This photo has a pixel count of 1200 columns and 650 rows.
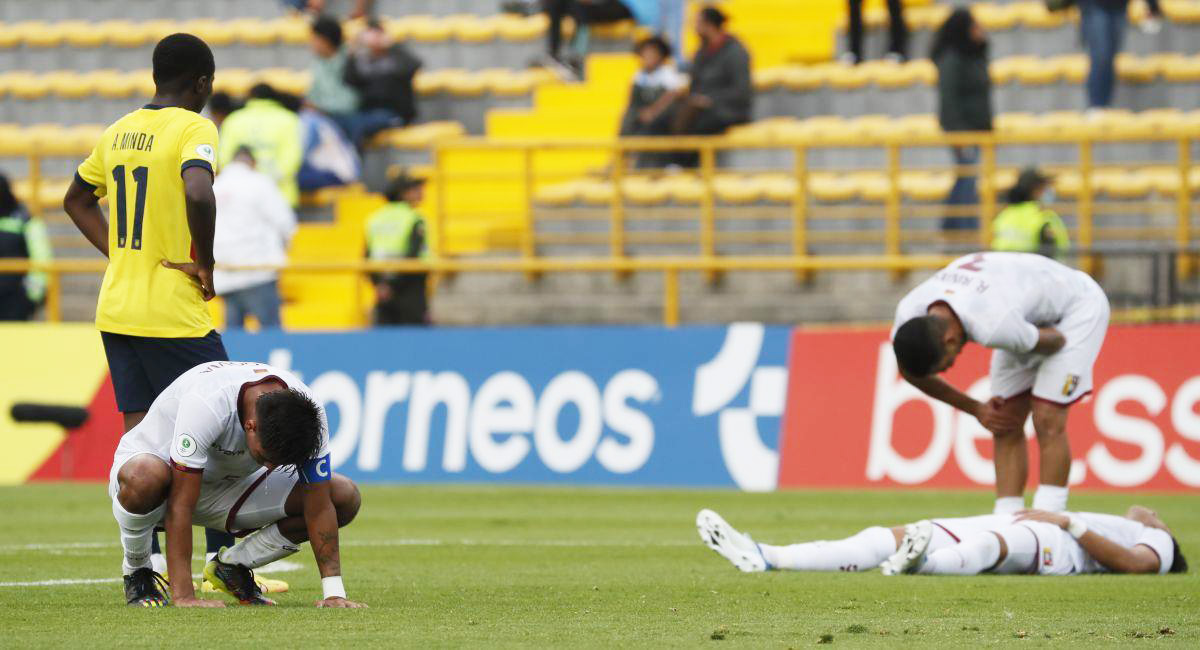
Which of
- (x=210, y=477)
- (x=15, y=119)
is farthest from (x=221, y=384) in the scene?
(x=15, y=119)

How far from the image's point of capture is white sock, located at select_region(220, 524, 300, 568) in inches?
317

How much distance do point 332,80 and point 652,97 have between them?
13.4ft

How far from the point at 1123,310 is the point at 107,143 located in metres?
10.8

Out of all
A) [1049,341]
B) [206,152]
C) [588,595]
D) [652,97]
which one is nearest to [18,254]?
[652,97]

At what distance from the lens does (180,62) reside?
8469mm

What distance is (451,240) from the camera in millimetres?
21812

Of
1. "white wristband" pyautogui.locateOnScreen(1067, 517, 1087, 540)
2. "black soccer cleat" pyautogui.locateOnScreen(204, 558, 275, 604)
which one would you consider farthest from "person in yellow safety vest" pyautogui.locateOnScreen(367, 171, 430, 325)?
"black soccer cleat" pyautogui.locateOnScreen(204, 558, 275, 604)

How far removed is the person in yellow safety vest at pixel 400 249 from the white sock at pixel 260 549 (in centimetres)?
1057

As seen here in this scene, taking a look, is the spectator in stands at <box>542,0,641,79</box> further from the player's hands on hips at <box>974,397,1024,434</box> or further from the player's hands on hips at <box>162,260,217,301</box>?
the player's hands on hips at <box>162,260,217,301</box>

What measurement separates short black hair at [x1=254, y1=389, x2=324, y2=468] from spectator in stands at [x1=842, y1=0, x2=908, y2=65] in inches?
599

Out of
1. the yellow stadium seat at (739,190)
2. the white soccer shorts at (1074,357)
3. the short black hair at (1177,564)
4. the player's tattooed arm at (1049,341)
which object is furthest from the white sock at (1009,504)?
the yellow stadium seat at (739,190)

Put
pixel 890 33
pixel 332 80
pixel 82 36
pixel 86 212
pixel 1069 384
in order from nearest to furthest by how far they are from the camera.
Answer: pixel 86 212 → pixel 1069 384 → pixel 890 33 → pixel 332 80 → pixel 82 36

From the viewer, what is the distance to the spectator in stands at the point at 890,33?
2156 cm

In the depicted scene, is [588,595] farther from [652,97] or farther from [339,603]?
[652,97]
